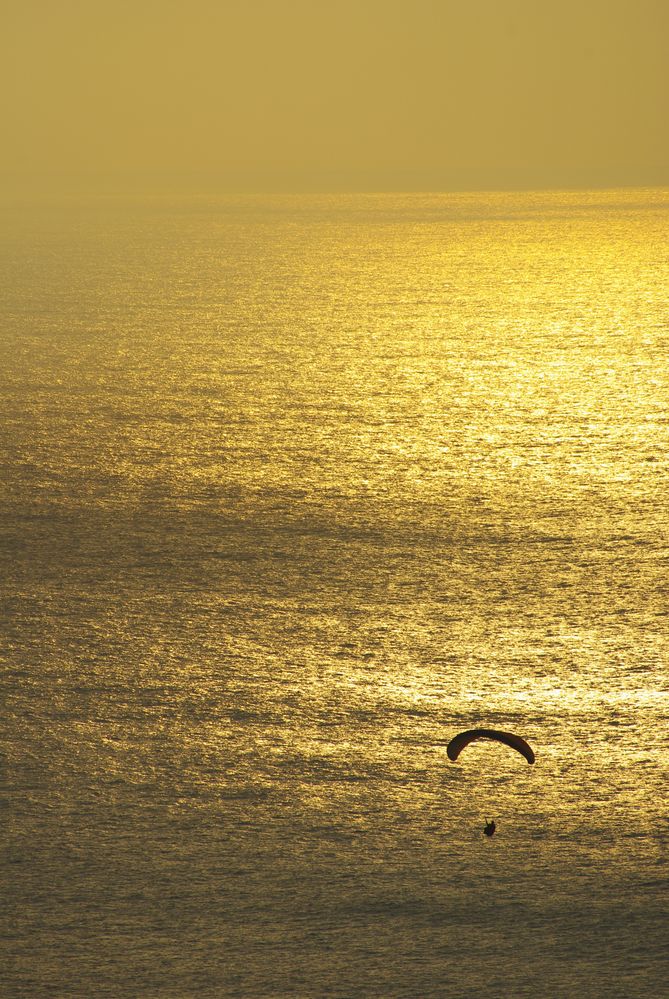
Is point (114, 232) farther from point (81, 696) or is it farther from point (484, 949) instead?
point (484, 949)

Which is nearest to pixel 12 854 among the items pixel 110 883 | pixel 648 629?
pixel 110 883

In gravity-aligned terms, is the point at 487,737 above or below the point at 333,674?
below

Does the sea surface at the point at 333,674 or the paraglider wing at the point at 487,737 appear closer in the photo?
the sea surface at the point at 333,674

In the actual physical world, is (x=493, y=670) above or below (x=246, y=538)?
below

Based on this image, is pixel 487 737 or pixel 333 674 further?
pixel 333 674

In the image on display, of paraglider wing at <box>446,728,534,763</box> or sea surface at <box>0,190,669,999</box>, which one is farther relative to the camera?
paraglider wing at <box>446,728,534,763</box>
